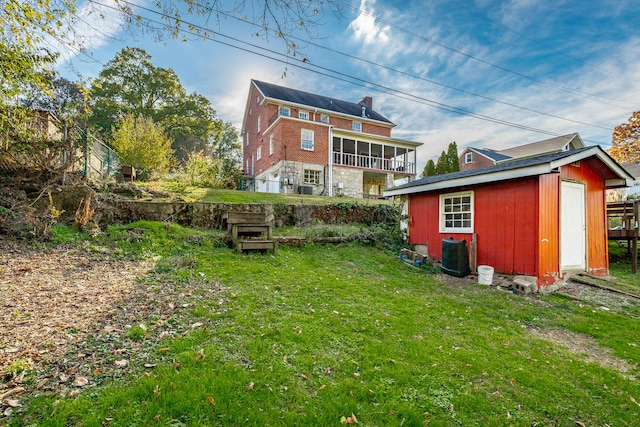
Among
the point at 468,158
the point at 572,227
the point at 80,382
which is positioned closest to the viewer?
the point at 80,382

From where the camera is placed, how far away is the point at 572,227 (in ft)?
22.6

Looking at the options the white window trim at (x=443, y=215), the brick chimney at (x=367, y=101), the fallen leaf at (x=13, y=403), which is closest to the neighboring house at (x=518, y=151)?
the brick chimney at (x=367, y=101)

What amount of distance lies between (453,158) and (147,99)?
94.8 feet

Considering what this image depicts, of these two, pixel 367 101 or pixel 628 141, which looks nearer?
pixel 628 141

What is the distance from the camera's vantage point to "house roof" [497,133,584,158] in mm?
24481

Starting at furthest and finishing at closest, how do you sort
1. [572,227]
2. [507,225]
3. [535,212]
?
1. [572,227]
2. [507,225]
3. [535,212]

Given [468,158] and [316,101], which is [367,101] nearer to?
[316,101]

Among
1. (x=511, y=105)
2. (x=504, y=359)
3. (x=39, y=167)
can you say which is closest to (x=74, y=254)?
(x=39, y=167)

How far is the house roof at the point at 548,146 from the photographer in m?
24.5

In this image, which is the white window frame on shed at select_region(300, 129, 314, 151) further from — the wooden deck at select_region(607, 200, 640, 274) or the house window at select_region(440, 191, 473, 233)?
the wooden deck at select_region(607, 200, 640, 274)

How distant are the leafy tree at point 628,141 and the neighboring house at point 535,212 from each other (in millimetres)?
29413

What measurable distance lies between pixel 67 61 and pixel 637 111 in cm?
Answer: 4060

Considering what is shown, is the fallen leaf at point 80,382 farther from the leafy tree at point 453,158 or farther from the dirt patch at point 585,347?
the leafy tree at point 453,158

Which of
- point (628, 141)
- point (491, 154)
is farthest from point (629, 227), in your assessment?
point (628, 141)
